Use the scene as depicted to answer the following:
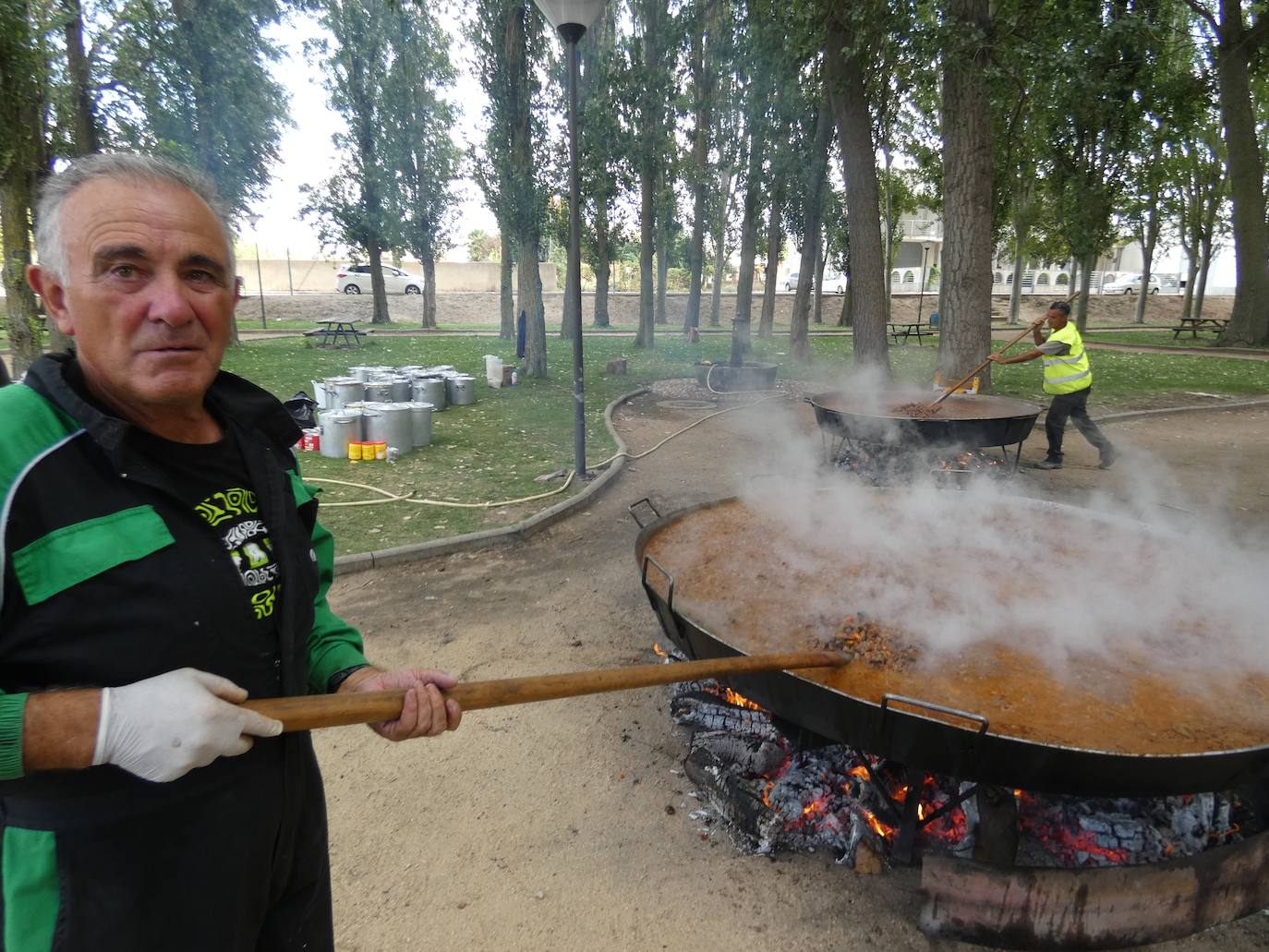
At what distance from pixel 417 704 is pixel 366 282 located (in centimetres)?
3928

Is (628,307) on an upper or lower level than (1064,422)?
upper

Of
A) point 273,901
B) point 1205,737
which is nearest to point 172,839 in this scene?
point 273,901

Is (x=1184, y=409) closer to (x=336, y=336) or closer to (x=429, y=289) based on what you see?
(x=336, y=336)

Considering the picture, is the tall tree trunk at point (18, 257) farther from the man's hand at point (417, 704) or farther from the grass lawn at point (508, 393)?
the man's hand at point (417, 704)

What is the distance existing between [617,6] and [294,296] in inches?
861

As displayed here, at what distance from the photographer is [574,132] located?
6969 millimetres

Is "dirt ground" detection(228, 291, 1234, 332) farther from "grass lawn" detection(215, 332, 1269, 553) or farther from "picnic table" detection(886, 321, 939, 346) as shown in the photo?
"grass lawn" detection(215, 332, 1269, 553)

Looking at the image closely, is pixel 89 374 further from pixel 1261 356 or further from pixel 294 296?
pixel 294 296

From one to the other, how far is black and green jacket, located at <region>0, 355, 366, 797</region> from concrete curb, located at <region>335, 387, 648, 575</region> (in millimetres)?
4111

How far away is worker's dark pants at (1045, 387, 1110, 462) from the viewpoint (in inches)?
309

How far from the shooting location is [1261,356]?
17.4 m

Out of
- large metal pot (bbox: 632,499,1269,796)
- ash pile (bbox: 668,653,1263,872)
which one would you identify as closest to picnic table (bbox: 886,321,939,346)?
ash pile (bbox: 668,653,1263,872)

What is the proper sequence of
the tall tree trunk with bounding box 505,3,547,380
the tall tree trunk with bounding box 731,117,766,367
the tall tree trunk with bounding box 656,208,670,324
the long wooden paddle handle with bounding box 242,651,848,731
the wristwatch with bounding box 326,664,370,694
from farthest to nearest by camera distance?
the tall tree trunk with bounding box 656,208,670,324
the tall tree trunk with bounding box 731,117,766,367
the tall tree trunk with bounding box 505,3,547,380
the wristwatch with bounding box 326,664,370,694
the long wooden paddle handle with bounding box 242,651,848,731

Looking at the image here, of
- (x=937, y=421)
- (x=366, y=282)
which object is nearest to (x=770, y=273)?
(x=937, y=421)
